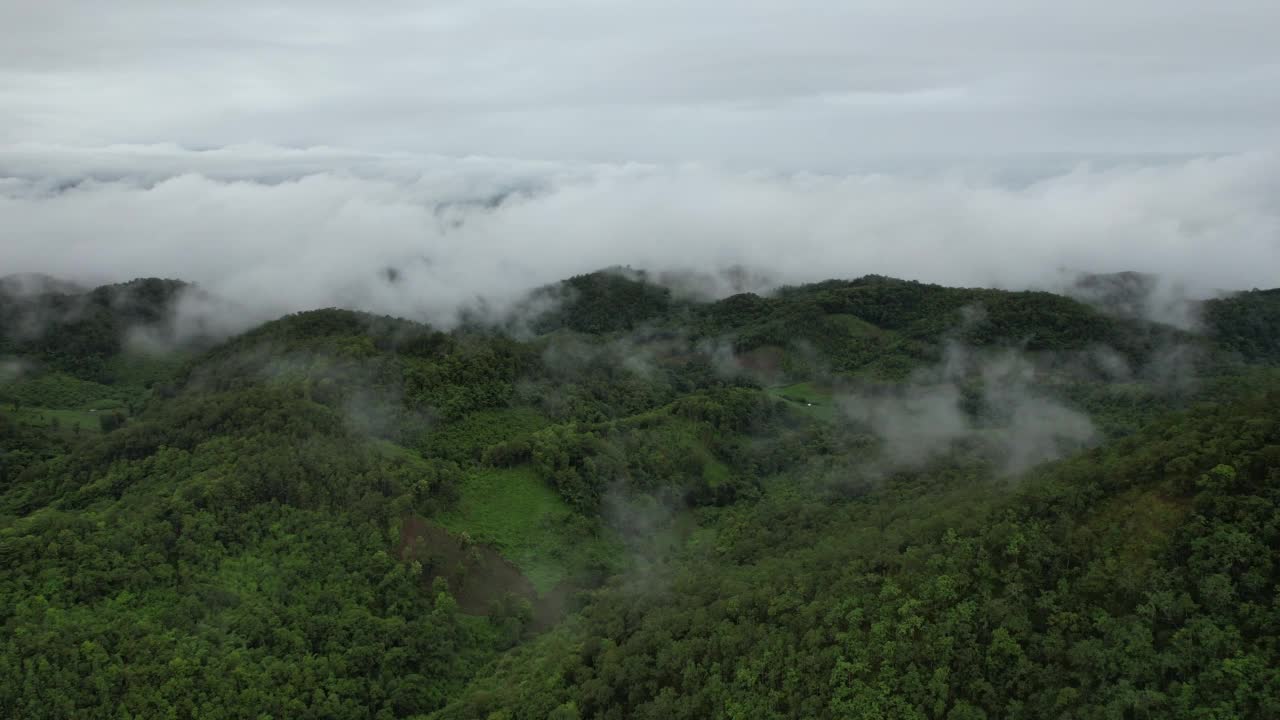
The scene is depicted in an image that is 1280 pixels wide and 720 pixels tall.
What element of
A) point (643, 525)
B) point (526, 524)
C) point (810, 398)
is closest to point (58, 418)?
point (526, 524)

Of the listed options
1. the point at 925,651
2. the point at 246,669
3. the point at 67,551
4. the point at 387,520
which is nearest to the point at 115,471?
the point at 67,551

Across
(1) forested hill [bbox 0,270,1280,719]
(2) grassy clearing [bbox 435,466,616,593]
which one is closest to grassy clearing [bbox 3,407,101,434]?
(1) forested hill [bbox 0,270,1280,719]

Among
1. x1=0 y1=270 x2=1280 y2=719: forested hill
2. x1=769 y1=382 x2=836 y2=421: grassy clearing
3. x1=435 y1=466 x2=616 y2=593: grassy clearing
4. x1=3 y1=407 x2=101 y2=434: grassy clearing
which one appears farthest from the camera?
x1=769 y1=382 x2=836 y2=421: grassy clearing

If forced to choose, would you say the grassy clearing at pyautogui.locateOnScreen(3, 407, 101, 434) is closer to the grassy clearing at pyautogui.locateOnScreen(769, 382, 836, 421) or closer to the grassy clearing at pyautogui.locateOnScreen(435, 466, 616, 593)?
the grassy clearing at pyautogui.locateOnScreen(435, 466, 616, 593)

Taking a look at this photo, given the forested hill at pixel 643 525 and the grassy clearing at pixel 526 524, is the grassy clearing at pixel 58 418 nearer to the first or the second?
the forested hill at pixel 643 525

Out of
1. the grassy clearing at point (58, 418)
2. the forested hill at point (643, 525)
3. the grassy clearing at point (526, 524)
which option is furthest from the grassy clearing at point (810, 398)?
the grassy clearing at point (58, 418)

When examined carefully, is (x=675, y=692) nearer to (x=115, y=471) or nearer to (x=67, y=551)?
(x=67, y=551)

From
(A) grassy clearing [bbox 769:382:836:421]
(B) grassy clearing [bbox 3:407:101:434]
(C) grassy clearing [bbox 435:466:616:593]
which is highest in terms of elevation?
(B) grassy clearing [bbox 3:407:101:434]
